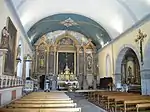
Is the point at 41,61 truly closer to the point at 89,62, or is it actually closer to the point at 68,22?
the point at 68,22

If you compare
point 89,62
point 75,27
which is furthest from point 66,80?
point 75,27

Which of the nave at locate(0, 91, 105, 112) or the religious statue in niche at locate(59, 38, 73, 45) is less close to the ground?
the religious statue in niche at locate(59, 38, 73, 45)

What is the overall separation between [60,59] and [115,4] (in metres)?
9.69

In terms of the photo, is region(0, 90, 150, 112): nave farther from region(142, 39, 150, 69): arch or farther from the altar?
the altar

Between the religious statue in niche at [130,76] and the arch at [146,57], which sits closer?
the arch at [146,57]

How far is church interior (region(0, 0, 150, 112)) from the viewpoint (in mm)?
7504

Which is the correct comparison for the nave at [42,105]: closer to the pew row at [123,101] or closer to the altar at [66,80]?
the pew row at [123,101]

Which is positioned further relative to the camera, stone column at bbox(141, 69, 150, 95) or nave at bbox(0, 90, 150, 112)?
stone column at bbox(141, 69, 150, 95)

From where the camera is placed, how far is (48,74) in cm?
1888

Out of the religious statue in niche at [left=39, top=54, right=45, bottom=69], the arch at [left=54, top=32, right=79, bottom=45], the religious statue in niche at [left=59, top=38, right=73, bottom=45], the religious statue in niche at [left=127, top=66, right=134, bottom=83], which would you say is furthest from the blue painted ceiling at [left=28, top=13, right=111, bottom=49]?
the religious statue in niche at [left=127, top=66, right=134, bottom=83]

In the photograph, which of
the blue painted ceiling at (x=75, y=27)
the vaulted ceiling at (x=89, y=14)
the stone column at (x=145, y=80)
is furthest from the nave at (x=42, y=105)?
the blue painted ceiling at (x=75, y=27)

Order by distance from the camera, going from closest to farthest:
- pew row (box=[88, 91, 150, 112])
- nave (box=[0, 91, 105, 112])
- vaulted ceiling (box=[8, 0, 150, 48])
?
nave (box=[0, 91, 105, 112])
pew row (box=[88, 91, 150, 112])
vaulted ceiling (box=[8, 0, 150, 48])

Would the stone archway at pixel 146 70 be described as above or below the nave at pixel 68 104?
above

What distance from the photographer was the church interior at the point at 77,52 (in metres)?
7.50
